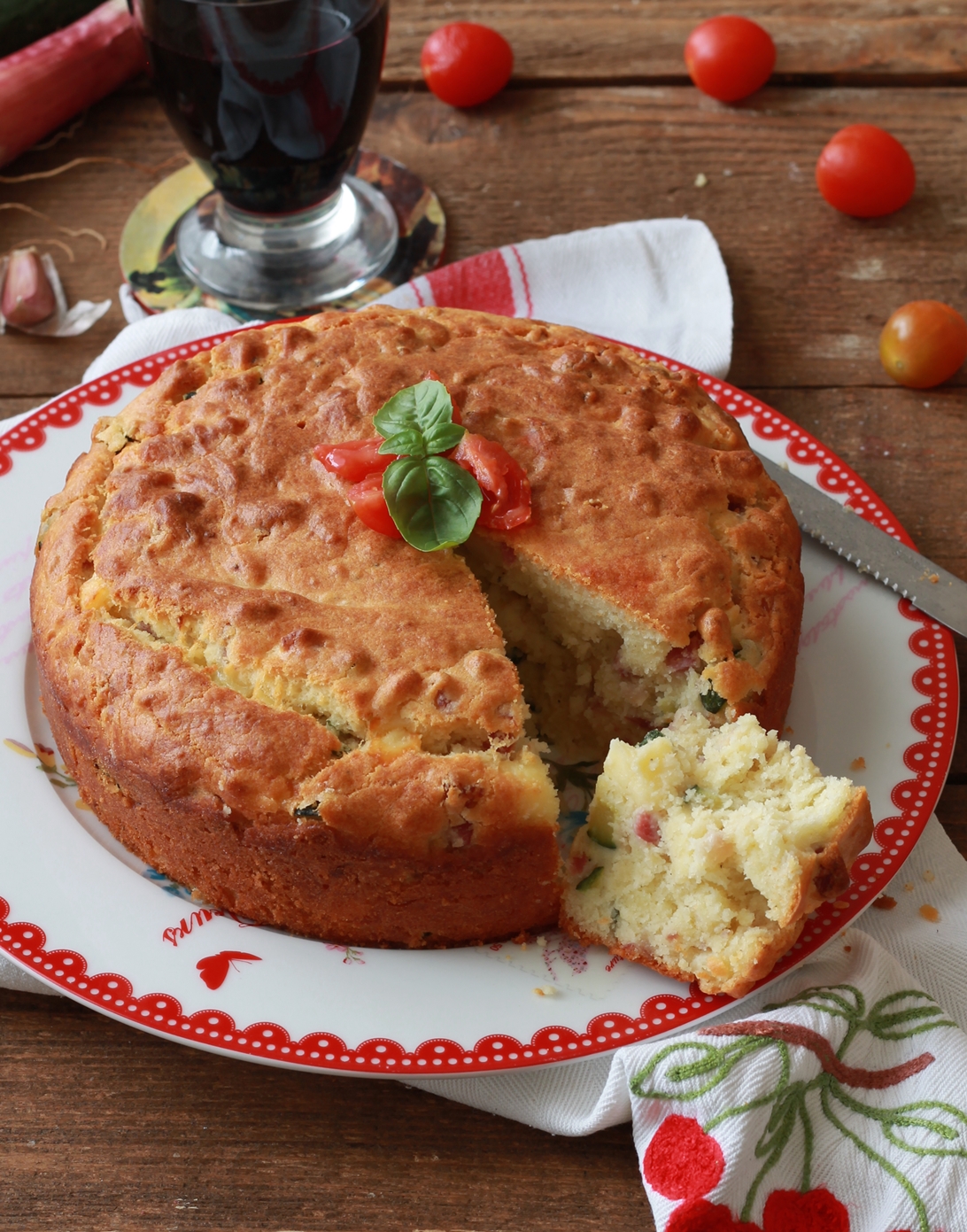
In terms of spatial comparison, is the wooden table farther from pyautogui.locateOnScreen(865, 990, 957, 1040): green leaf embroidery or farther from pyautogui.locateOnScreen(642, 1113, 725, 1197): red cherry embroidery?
pyautogui.locateOnScreen(865, 990, 957, 1040): green leaf embroidery

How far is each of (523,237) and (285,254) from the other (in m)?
1.10

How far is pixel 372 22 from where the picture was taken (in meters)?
4.94

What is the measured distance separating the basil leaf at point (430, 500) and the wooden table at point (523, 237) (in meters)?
1.45

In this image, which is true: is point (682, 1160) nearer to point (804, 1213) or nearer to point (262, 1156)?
point (804, 1213)

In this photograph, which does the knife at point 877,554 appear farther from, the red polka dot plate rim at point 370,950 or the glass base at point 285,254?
the glass base at point 285,254

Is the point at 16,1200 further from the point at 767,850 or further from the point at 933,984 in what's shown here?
the point at 933,984

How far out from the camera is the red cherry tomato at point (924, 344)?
16.7ft

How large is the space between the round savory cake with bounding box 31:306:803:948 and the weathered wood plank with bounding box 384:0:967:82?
3038mm

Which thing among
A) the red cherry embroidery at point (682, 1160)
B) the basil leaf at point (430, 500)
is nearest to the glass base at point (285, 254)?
the basil leaf at point (430, 500)

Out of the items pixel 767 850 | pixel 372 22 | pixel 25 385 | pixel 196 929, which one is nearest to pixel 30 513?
pixel 25 385

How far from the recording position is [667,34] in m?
6.72

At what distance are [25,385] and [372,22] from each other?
1.99 meters

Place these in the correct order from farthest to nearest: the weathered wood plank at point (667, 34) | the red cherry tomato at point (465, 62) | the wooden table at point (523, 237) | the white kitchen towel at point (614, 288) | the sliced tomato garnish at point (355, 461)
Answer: the weathered wood plank at point (667, 34) < the red cherry tomato at point (465, 62) < the white kitchen towel at point (614, 288) < the sliced tomato garnish at point (355, 461) < the wooden table at point (523, 237)

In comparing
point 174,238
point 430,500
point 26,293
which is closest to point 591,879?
point 430,500
